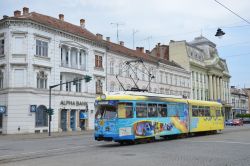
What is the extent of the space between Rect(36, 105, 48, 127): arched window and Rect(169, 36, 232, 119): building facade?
40044 millimetres

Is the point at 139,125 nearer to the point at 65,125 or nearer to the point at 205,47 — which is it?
the point at 65,125

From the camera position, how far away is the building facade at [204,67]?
77.8m

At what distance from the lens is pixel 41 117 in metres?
42.6

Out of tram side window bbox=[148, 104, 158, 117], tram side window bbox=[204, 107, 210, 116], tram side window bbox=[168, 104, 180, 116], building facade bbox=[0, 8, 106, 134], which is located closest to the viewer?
tram side window bbox=[148, 104, 158, 117]

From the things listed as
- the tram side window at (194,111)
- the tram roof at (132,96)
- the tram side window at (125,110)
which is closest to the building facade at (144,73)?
the tram side window at (194,111)

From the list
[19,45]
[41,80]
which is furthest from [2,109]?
[19,45]

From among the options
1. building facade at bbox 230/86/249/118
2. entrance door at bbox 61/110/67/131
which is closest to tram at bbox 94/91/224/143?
entrance door at bbox 61/110/67/131

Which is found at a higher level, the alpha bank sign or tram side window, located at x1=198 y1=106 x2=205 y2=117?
the alpha bank sign

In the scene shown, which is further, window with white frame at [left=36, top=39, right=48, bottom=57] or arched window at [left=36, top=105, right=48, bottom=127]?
window with white frame at [left=36, top=39, right=48, bottom=57]

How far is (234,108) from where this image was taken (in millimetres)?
112750

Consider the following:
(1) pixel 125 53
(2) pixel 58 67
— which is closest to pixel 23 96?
(2) pixel 58 67

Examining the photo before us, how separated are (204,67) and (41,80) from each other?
48.9m

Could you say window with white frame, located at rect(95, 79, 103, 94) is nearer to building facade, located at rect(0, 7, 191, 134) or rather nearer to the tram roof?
building facade, located at rect(0, 7, 191, 134)

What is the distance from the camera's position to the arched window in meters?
42.0
